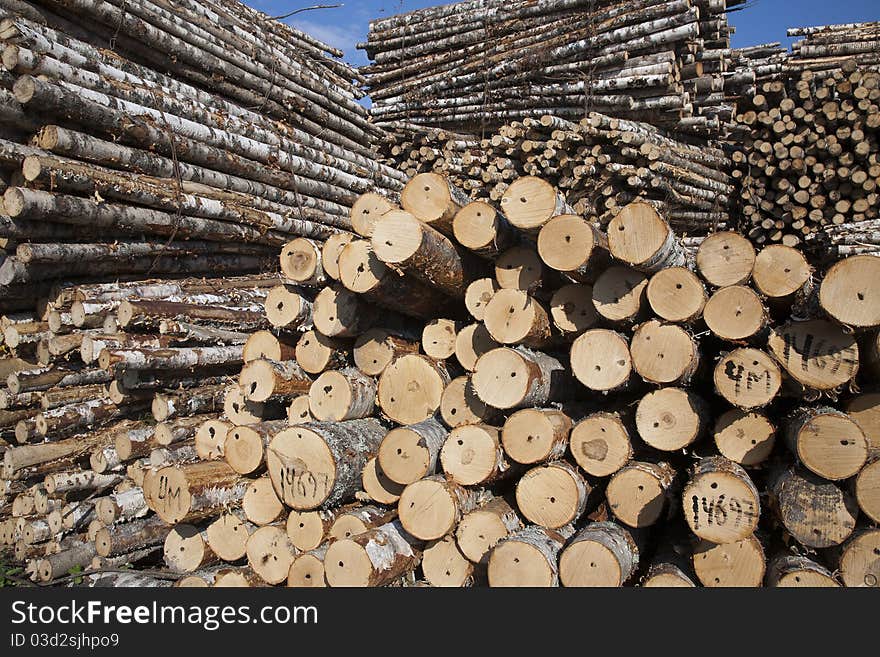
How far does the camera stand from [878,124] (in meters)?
8.25

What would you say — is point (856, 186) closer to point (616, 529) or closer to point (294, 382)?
point (616, 529)

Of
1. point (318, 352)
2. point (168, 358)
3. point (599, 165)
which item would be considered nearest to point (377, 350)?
point (318, 352)

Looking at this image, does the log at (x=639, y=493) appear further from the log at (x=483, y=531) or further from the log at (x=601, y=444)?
the log at (x=483, y=531)

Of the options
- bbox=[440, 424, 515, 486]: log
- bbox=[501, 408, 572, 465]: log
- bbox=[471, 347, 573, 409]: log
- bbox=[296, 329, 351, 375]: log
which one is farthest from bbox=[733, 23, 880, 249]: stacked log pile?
bbox=[296, 329, 351, 375]: log

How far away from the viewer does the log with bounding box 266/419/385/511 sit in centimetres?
421

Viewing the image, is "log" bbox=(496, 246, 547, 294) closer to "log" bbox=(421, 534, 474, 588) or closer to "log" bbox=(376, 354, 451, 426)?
"log" bbox=(376, 354, 451, 426)

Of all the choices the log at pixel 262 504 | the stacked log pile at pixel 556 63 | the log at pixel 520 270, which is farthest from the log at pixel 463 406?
the stacked log pile at pixel 556 63

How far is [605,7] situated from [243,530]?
7.82 m

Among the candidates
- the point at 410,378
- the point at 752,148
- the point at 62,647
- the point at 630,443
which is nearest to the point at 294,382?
the point at 410,378

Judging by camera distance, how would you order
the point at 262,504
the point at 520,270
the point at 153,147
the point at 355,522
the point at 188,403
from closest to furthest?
the point at 355,522
the point at 520,270
the point at 262,504
the point at 188,403
the point at 153,147

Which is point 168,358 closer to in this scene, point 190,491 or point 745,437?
point 190,491

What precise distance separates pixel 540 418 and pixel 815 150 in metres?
7.26

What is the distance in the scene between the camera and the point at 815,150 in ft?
29.0

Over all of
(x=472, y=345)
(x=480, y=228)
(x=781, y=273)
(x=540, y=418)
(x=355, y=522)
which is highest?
(x=480, y=228)
